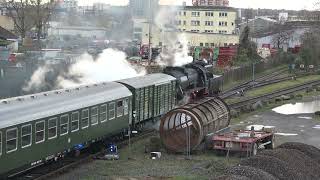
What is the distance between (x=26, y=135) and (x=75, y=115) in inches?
125

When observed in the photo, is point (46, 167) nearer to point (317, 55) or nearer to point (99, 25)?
point (317, 55)

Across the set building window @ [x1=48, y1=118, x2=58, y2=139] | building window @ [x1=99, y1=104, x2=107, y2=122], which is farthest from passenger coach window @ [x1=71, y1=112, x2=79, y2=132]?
building window @ [x1=99, y1=104, x2=107, y2=122]

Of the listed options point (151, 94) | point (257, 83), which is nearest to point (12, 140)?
point (151, 94)

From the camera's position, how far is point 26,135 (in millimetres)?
16750

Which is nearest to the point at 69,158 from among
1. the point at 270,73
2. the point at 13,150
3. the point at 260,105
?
the point at 13,150

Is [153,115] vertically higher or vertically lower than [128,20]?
lower

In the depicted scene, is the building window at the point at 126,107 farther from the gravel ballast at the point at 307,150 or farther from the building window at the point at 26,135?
the building window at the point at 26,135

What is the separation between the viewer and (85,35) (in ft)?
311

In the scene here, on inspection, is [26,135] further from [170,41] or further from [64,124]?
[170,41]

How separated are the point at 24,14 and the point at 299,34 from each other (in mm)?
49970

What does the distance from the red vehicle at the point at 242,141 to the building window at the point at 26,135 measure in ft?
28.4

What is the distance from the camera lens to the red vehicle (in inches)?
882

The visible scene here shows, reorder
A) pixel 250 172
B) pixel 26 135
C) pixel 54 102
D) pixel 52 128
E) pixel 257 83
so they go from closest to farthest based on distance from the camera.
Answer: pixel 250 172
pixel 26 135
pixel 52 128
pixel 54 102
pixel 257 83

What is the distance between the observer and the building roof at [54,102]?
53.5ft
